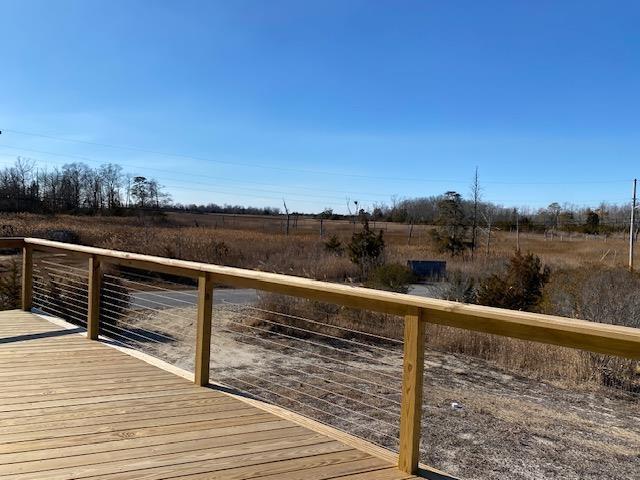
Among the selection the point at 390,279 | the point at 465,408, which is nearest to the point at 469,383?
the point at 465,408

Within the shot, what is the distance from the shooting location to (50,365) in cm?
448

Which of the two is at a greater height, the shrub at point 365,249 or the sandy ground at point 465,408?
the shrub at point 365,249

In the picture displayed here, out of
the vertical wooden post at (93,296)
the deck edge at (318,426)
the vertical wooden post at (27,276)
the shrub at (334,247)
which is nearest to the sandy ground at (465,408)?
the deck edge at (318,426)

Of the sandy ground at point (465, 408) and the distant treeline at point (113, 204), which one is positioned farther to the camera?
the distant treeline at point (113, 204)

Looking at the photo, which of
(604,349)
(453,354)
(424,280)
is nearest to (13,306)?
(453,354)

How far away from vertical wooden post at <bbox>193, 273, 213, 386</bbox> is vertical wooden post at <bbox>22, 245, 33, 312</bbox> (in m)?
3.57

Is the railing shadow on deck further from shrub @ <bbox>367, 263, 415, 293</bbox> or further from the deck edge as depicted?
shrub @ <bbox>367, 263, 415, 293</bbox>

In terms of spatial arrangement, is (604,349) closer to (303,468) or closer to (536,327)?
(536,327)

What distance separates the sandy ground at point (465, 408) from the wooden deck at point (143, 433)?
64cm

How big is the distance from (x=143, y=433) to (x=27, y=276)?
4.44 metres

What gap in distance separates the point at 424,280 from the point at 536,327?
17370 millimetres

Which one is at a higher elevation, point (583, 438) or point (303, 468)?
point (303, 468)

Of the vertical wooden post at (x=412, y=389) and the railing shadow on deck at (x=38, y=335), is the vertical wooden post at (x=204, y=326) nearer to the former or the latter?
the vertical wooden post at (x=412, y=389)

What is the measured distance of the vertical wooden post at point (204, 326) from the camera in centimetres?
407
